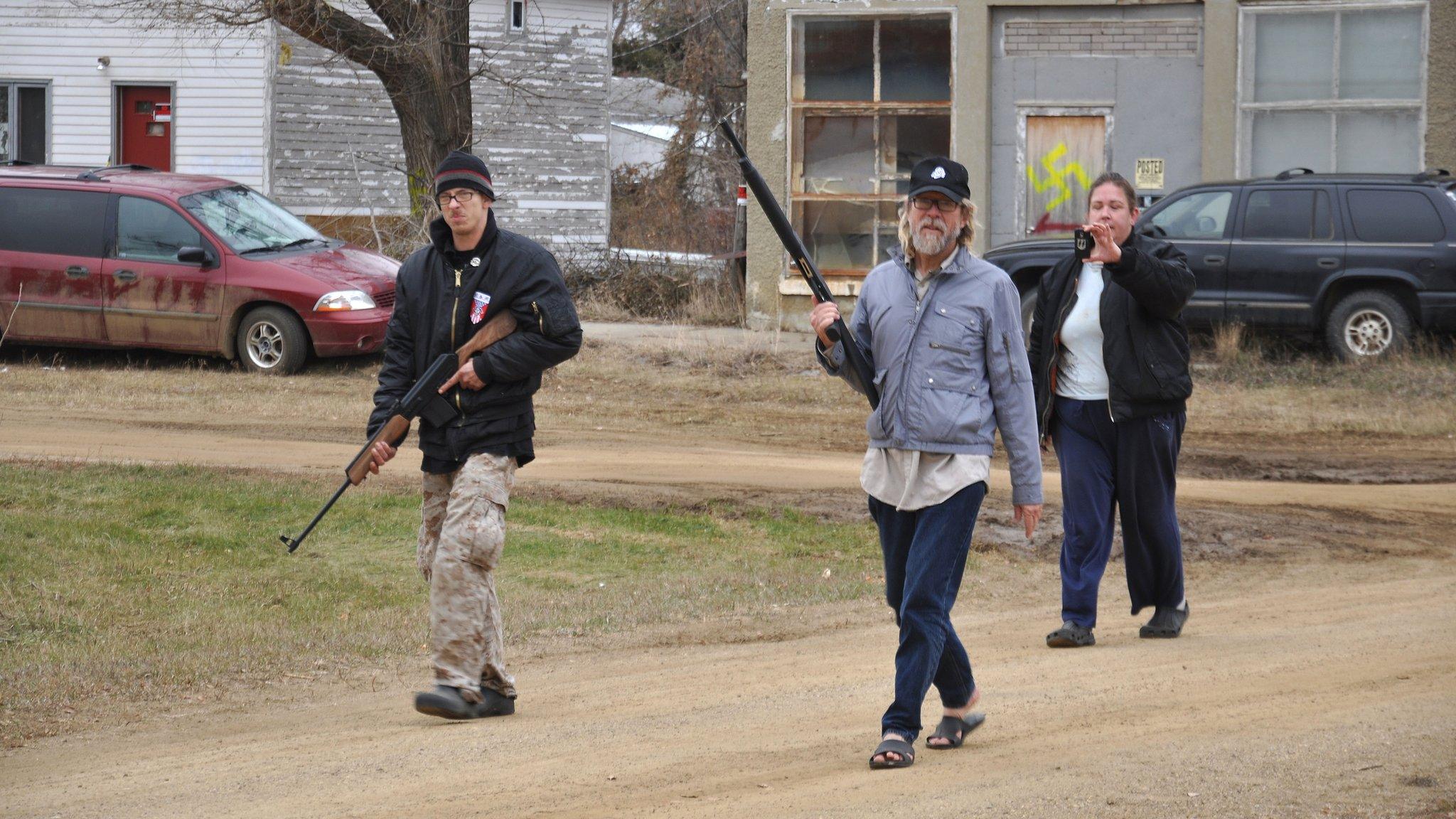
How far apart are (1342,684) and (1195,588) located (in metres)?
2.46

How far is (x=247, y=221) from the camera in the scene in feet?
49.6

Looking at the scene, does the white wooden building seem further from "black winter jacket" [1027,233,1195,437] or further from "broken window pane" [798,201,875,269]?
"black winter jacket" [1027,233,1195,437]

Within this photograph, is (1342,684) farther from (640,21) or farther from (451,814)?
(640,21)

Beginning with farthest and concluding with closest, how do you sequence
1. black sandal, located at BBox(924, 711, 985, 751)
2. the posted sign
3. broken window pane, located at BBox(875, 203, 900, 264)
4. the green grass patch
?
broken window pane, located at BBox(875, 203, 900, 264) < the posted sign < the green grass patch < black sandal, located at BBox(924, 711, 985, 751)

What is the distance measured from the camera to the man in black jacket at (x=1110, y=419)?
6750 millimetres

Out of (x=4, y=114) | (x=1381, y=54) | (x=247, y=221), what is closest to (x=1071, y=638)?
(x=247, y=221)

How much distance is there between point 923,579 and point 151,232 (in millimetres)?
11595

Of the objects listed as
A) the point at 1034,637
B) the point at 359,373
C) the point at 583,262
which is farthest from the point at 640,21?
the point at 1034,637

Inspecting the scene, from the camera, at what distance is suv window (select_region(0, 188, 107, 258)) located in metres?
14.6

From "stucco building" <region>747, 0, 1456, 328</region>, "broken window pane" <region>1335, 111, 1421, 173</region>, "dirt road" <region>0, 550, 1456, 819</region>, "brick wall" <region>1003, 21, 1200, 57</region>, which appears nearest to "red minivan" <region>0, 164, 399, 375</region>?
"stucco building" <region>747, 0, 1456, 328</region>

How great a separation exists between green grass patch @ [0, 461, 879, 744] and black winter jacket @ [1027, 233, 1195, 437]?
2082mm

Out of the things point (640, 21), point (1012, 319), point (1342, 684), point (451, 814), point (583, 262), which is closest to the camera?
point (451, 814)

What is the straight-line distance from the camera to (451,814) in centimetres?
467

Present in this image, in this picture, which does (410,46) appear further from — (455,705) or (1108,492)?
(455,705)
